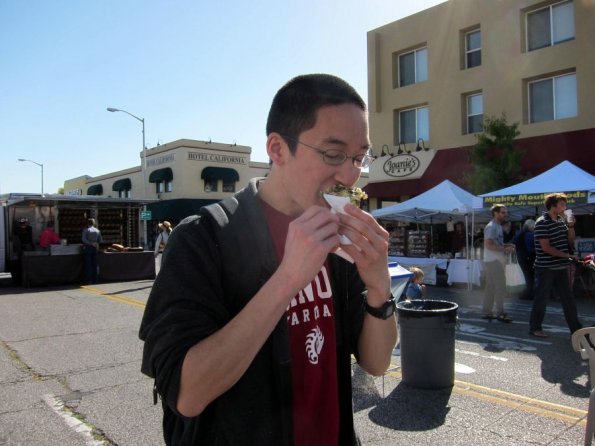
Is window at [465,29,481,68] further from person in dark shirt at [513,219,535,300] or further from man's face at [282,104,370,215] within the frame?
man's face at [282,104,370,215]

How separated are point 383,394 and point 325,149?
401 centimetres

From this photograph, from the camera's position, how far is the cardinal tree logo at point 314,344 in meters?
1.48

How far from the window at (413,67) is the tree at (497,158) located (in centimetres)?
507

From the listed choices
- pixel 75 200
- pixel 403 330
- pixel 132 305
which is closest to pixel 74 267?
pixel 75 200

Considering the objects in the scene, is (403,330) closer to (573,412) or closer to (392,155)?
(573,412)

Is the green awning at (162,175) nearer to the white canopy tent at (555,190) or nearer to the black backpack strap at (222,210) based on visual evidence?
the white canopy tent at (555,190)

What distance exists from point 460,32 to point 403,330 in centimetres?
1760

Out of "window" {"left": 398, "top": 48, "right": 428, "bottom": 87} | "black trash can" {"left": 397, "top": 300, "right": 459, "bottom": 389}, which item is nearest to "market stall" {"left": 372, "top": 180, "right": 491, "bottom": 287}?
"black trash can" {"left": 397, "top": 300, "right": 459, "bottom": 389}

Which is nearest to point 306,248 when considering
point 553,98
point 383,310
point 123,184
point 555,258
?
point 383,310

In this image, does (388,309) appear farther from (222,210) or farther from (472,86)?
(472,86)

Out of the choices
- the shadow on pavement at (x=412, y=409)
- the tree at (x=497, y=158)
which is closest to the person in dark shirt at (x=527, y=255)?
the tree at (x=497, y=158)

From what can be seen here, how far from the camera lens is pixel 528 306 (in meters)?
10.4

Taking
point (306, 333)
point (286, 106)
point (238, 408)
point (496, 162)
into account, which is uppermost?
point (496, 162)

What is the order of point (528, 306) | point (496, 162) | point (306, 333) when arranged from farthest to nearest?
point (496, 162) → point (528, 306) → point (306, 333)
